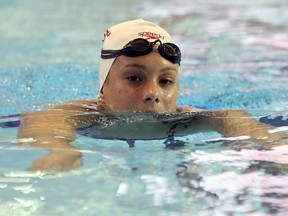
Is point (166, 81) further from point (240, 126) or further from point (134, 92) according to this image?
point (240, 126)

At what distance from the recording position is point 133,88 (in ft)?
9.71

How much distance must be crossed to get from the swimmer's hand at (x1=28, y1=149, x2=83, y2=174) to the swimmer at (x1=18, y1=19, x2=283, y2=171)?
0.26m

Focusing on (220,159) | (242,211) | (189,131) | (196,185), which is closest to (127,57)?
(189,131)

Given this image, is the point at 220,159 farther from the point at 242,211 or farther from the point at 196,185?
the point at 242,211

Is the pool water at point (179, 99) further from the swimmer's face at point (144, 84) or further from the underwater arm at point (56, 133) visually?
the swimmer's face at point (144, 84)

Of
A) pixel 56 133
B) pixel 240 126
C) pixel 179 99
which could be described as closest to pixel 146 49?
pixel 240 126

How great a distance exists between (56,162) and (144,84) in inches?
36.2

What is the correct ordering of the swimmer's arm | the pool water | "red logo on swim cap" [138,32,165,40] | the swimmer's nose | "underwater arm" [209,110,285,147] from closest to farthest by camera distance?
the pool water
the swimmer's arm
"underwater arm" [209,110,285,147]
the swimmer's nose
"red logo on swim cap" [138,32,165,40]

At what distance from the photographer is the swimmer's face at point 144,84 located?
2908mm

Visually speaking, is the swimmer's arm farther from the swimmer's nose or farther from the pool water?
the swimmer's nose

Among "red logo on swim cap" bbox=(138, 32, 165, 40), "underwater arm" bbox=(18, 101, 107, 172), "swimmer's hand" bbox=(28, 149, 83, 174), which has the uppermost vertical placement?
"red logo on swim cap" bbox=(138, 32, 165, 40)

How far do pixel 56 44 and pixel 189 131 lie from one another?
359 centimetres

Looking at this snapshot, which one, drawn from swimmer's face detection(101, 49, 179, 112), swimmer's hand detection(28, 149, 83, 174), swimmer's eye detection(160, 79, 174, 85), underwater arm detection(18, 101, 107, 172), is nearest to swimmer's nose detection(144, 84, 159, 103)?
swimmer's face detection(101, 49, 179, 112)

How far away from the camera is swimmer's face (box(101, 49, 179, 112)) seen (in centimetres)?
291
